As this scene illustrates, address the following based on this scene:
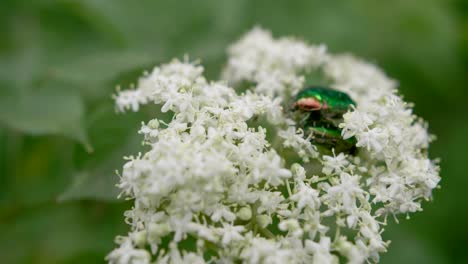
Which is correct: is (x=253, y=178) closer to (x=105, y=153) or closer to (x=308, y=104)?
(x=308, y=104)

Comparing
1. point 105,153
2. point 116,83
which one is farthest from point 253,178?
point 116,83

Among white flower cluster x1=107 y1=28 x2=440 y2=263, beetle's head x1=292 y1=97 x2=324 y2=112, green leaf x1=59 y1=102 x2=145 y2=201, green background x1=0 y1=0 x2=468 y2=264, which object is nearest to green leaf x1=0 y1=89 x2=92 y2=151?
green background x1=0 y1=0 x2=468 y2=264

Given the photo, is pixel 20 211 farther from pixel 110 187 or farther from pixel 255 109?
pixel 255 109

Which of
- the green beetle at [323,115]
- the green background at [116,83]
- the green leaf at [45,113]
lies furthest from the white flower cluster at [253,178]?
the green background at [116,83]

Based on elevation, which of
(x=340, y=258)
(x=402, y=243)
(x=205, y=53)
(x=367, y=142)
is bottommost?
(x=340, y=258)

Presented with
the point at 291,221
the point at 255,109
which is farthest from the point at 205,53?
the point at 291,221

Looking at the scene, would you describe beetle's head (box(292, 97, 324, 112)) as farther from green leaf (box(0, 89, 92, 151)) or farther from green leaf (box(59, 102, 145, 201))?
green leaf (box(0, 89, 92, 151))

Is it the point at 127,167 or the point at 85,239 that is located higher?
the point at 85,239
